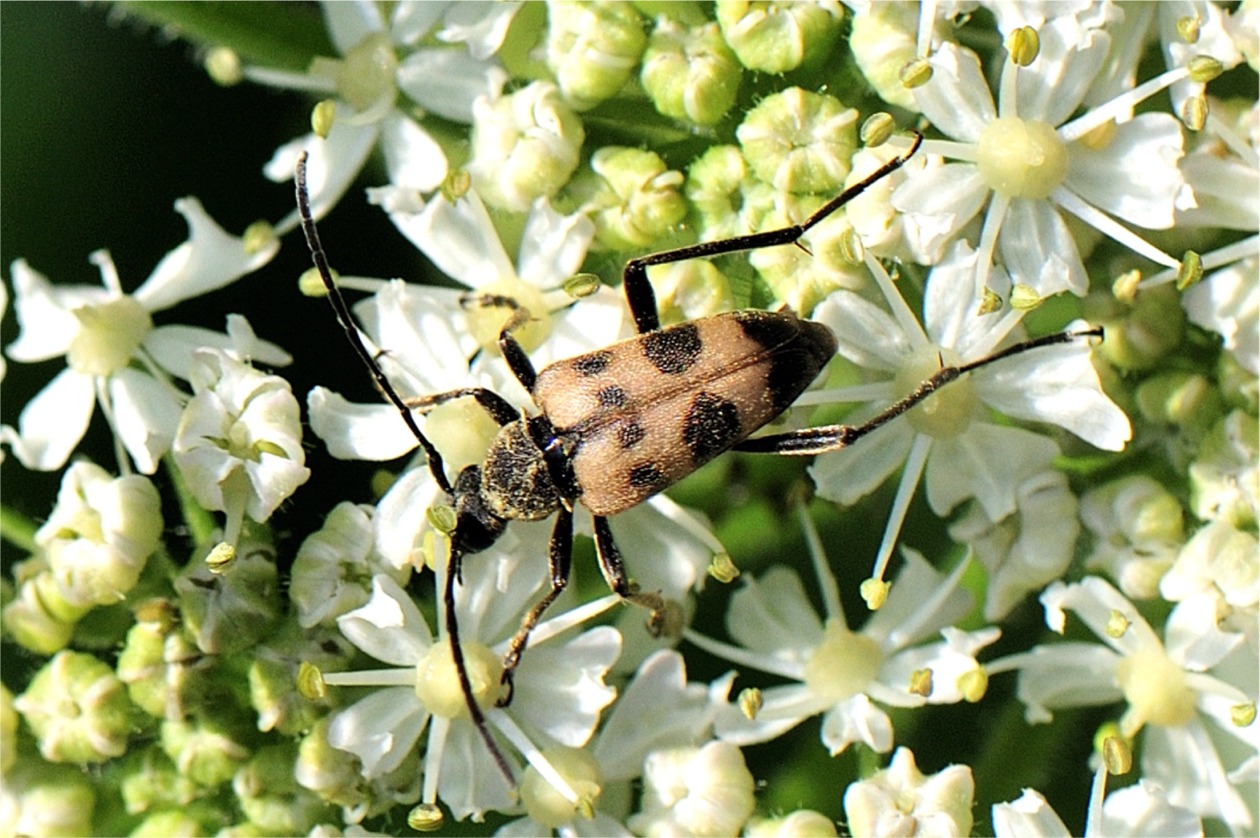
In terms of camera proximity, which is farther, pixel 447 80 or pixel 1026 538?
pixel 447 80

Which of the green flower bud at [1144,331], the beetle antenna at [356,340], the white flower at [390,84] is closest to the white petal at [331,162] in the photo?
the white flower at [390,84]

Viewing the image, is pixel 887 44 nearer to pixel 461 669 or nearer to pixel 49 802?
pixel 461 669

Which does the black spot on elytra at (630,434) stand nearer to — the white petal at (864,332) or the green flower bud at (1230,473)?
the white petal at (864,332)

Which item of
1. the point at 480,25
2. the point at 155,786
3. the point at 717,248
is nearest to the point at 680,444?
the point at 717,248

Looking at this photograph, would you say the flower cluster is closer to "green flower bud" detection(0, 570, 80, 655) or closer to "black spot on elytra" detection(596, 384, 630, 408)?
"green flower bud" detection(0, 570, 80, 655)

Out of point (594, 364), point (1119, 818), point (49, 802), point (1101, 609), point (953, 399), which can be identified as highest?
point (594, 364)
